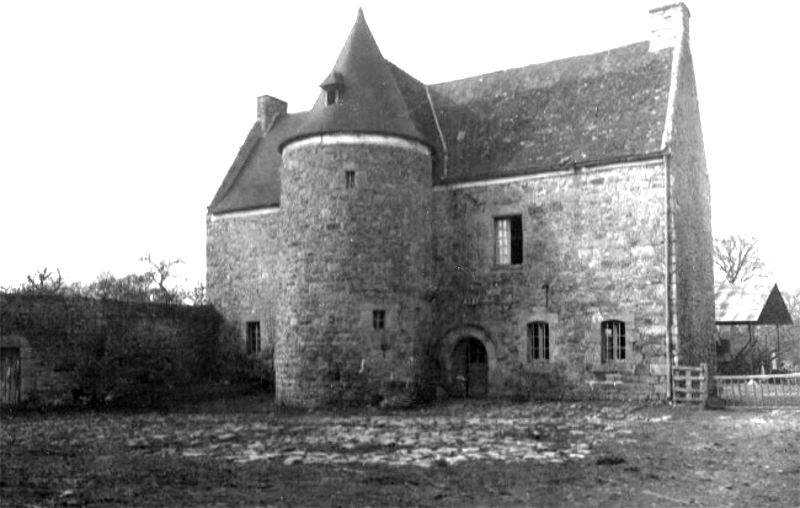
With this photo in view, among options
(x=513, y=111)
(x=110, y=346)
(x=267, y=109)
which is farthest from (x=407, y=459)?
(x=267, y=109)

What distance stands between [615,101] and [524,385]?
823 cm

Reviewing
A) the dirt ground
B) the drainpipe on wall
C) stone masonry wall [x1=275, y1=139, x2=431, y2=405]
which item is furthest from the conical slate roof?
the dirt ground

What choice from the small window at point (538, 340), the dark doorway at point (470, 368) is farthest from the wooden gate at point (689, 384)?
the dark doorway at point (470, 368)

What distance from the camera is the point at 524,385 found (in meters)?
22.5

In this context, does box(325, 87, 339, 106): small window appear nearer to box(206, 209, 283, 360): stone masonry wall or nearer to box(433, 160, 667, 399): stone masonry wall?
box(433, 160, 667, 399): stone masonry wall

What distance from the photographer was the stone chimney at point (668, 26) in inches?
923

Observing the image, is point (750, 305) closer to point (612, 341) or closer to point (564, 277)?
point (612, 341)

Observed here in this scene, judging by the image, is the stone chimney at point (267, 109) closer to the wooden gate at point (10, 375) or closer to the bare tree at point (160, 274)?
the wooden gate at point (10, 375)

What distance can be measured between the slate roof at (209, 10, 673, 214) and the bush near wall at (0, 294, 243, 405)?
17.7ft

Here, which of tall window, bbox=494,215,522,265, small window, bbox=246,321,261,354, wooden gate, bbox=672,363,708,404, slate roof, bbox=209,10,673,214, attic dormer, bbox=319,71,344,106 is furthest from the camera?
small window, bbox=246,321,261,354

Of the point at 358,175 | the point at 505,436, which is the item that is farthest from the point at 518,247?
the point at 505,436

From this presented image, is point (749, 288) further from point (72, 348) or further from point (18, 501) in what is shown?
point (18, 501)

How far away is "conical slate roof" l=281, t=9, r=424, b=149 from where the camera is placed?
2200 cm

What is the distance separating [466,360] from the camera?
24062 millimetres
